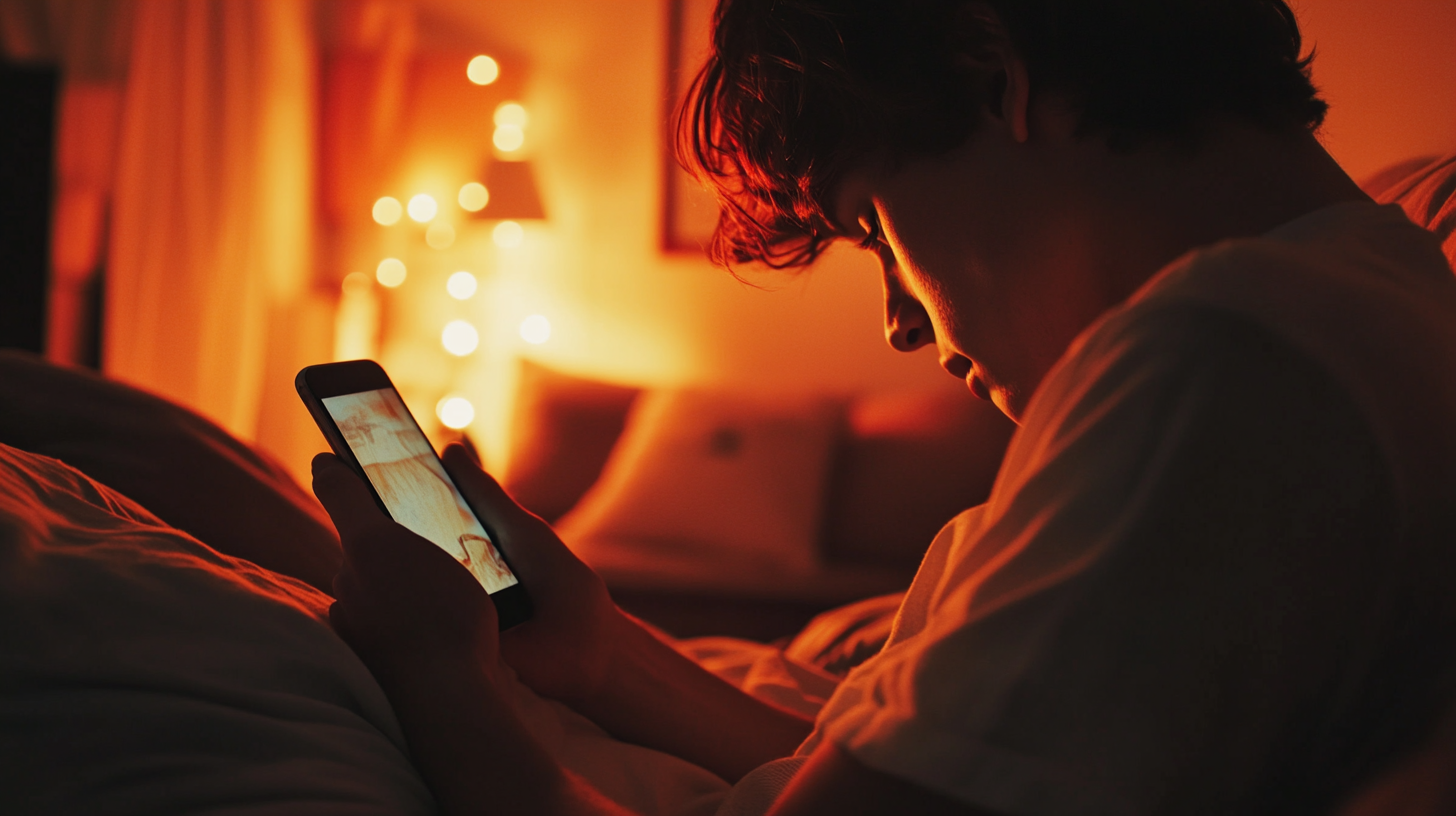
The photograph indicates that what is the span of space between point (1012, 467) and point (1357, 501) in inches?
5.2

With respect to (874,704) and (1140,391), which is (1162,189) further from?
(874,704)

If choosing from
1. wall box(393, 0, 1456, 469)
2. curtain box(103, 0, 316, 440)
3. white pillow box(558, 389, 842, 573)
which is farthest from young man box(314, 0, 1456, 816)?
curtain box(103, 0, 316, 440)

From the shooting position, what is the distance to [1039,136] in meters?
0.55

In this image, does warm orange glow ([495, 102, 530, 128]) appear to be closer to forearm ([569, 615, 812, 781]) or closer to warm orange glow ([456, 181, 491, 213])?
warm orange glow ([456, 181, 491, 213])

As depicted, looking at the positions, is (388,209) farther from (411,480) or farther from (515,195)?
(411,480)

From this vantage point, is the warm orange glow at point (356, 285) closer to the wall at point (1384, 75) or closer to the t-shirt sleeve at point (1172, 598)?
the wall at point (1384, 75)

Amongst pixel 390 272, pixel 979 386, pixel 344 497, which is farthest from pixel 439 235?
pixel 979 386

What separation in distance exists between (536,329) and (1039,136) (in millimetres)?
2340

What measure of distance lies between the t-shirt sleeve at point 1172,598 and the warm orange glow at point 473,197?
240cm

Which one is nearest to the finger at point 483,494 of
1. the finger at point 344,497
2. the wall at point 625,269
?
the finger at point 344,497

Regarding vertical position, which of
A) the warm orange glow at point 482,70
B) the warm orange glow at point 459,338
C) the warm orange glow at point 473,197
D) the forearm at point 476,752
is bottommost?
the warm orange glow at point 459,338

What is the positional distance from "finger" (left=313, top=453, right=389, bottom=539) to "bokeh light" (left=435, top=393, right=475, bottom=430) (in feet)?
6.26

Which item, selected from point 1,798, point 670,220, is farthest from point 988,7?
point 670,220

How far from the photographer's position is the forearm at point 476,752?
0.49 m
